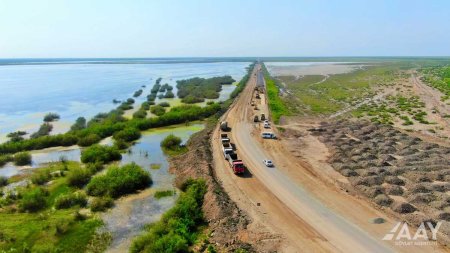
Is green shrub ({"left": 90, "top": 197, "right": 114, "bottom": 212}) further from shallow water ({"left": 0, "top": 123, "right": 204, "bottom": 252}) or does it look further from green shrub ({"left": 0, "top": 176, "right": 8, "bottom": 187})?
green shrub ({"left": 0, "top": 176, "right": 8, "bottom": 187})

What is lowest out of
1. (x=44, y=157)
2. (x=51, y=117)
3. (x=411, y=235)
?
(x=44, y=157)

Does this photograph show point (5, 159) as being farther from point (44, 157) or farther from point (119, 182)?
point (119, 182)

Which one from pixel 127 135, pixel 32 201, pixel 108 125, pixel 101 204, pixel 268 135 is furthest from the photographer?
pixel 108 125

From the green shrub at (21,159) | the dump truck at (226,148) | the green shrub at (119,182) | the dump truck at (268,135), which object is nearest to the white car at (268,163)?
the dump truck at (226,148)

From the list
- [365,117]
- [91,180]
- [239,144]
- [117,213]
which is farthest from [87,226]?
[365,117]

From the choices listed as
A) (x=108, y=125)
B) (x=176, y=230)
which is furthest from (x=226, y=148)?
(x=108, y=125)

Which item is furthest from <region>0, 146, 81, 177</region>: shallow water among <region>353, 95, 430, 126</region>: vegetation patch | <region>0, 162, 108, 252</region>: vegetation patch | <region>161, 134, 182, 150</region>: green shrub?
<region>353, 95, 430, 126</region>: vegetation patch

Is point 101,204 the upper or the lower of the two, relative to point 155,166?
upper

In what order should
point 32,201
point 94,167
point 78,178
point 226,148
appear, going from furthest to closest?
1. point 226,148
2. point 94,167
3. point 78,178
4. point 32,201

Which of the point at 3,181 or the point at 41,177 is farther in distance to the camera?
the point at 41,177
